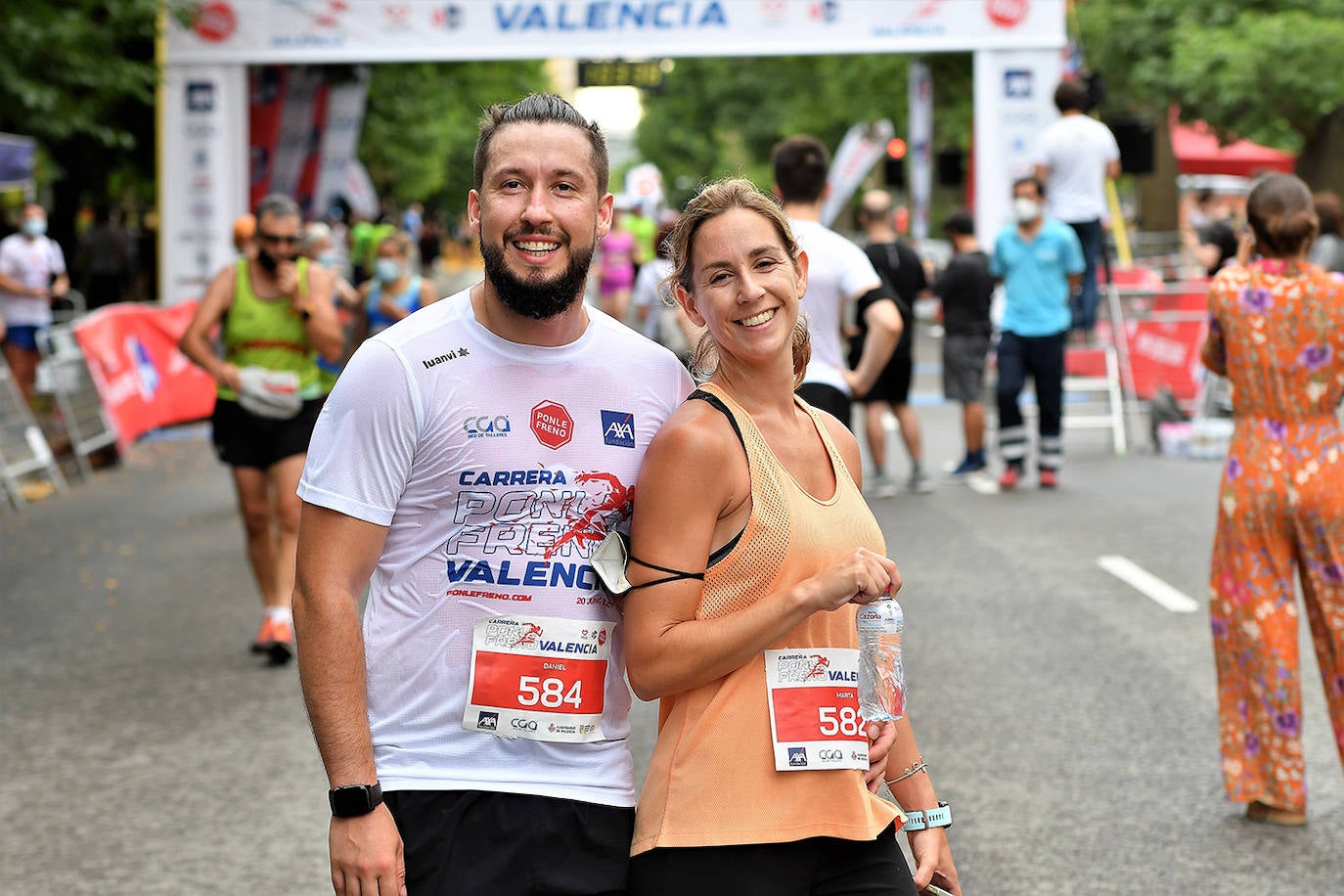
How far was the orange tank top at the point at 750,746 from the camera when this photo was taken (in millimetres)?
2711

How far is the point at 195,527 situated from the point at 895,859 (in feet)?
32.8

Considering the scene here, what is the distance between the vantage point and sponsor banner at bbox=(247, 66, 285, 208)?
87.0 ft

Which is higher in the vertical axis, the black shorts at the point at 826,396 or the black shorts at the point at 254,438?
the black shorts at the point at 826,396

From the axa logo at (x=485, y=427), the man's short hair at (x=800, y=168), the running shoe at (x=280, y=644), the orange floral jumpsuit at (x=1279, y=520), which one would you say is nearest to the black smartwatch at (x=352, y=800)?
the axa logo at (x=485, y=427)

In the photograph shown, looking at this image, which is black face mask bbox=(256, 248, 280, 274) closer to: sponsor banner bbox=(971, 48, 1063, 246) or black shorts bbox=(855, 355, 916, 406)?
black shorts bbox=(855, 355, 916, 406)

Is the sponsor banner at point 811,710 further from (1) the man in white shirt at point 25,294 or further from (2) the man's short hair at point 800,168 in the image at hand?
(1) the man in white shirt at point 25,294

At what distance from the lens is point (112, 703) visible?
23.6 feet

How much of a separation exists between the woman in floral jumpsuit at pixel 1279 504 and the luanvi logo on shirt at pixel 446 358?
331 cm

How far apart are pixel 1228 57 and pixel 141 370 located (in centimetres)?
2326

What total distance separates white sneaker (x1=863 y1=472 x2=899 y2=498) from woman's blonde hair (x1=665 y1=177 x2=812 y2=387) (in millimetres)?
9581

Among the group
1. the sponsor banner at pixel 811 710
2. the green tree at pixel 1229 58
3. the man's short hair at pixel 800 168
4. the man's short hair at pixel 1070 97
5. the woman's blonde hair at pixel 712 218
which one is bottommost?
the sponsor banner at pixel 811 710

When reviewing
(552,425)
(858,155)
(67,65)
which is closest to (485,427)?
(552,425)

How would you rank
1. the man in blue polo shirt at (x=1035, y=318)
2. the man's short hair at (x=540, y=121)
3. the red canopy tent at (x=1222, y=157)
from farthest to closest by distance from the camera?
the red canopy tent at (x=1222, y=157)
the man in blue polo shirt at (x=1035, y=318)
the man's short hair at (x=540, y=121)

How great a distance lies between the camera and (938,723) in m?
6.59
